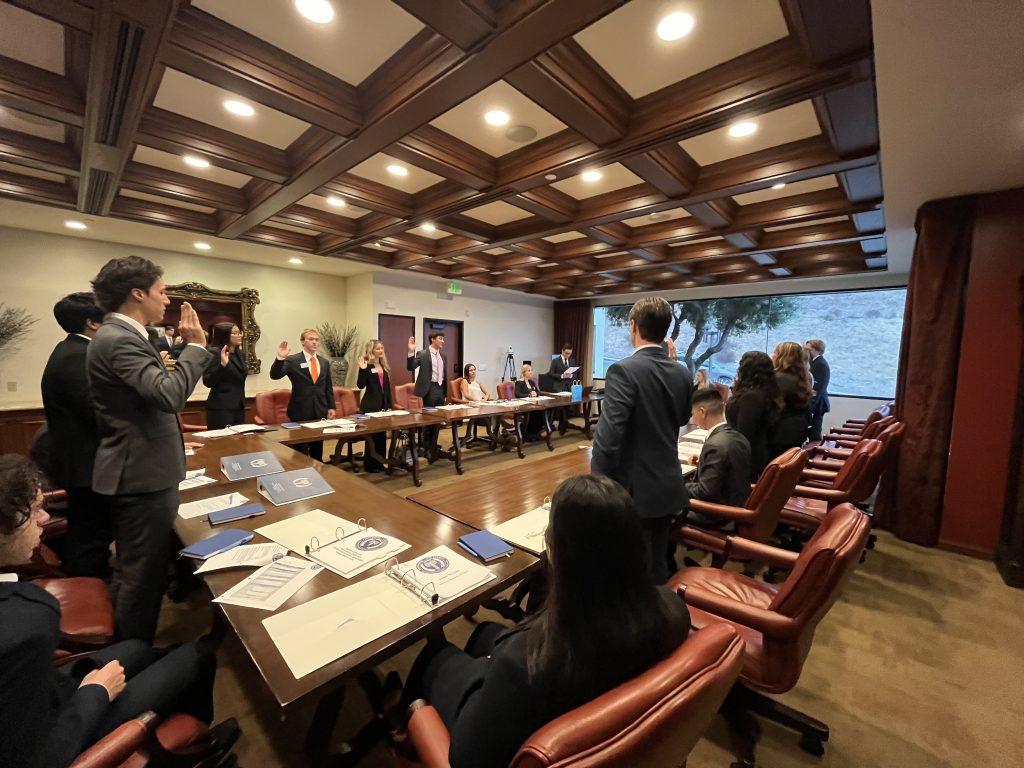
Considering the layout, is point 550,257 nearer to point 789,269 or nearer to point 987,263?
point 789,269

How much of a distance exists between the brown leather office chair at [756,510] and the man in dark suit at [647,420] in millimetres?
330

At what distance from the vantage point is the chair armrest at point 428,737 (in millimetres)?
815

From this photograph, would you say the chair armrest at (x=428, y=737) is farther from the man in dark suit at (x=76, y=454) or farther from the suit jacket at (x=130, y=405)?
the man in dark suit at (x=76, y=454)

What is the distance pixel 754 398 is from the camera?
2439 millimetres

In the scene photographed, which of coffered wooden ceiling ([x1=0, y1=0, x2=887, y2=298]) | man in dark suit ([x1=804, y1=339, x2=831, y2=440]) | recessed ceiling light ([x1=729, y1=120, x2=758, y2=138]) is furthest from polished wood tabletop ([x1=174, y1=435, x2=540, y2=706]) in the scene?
man in dark suit ([x1=804, y1=339, x2=831, y2=440])

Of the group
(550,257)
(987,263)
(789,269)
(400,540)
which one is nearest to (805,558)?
(400,540)

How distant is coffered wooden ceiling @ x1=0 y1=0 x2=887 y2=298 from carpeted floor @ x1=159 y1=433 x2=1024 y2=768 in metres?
2.38

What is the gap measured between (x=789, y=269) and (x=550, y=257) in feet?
12.0

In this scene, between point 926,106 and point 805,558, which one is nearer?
point 805,558

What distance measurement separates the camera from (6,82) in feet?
6.59

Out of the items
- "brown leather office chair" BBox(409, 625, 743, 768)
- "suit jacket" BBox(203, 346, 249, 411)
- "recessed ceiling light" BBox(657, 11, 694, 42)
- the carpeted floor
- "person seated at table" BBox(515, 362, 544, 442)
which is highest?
"recessed ceiling light" BBox(657, 11, 694, 42)

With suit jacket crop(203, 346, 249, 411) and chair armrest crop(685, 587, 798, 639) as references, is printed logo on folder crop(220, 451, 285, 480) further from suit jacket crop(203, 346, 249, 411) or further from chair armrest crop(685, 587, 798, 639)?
chair armrest crop(685, 587, 798, 639)

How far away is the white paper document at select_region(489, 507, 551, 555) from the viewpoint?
1.50 m

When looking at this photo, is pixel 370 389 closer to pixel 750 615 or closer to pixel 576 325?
pixel 750 615
